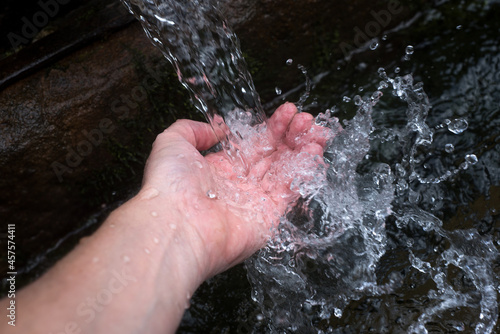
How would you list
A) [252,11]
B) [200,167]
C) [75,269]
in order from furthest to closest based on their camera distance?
[252,11]
[200,167]
[75,269]

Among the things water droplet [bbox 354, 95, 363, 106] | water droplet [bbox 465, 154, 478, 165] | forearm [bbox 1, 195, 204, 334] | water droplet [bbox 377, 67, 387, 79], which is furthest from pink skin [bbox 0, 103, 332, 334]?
water droplet [bbox 377, 67, 387, 79]

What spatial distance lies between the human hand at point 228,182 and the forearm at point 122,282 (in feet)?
0.24

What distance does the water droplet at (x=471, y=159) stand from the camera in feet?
8.15

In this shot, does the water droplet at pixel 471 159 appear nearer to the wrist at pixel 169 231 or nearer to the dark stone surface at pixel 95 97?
the dark stone surface at pixel 95 97

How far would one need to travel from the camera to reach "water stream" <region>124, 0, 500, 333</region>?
1.98m

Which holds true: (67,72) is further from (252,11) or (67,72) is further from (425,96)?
(425,96)

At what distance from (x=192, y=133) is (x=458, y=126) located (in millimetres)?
1675

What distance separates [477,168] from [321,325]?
1.28 m

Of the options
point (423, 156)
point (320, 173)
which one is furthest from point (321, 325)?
point (423, 156)

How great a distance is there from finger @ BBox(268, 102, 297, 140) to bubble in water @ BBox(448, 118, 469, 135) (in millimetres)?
1124

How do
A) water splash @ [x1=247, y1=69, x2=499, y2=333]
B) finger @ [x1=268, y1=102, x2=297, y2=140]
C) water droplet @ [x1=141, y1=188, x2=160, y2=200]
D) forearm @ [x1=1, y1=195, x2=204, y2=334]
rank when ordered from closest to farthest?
forearm @ [x1=1, y1=195, x2=204, y2=334] → water droplet @ [x1=141, y1=188, x2=160, y2=200] → water splash @ [x1=247, y1=69, x2=499, y2=333] → finger @ [x1=268, y1=102, x2=297, y2=140]

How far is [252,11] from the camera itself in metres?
2.77

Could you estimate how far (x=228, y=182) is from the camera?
6.81 ft

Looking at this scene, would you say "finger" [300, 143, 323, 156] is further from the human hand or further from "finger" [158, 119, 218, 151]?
"finger" [158, 119, 218, 151]
